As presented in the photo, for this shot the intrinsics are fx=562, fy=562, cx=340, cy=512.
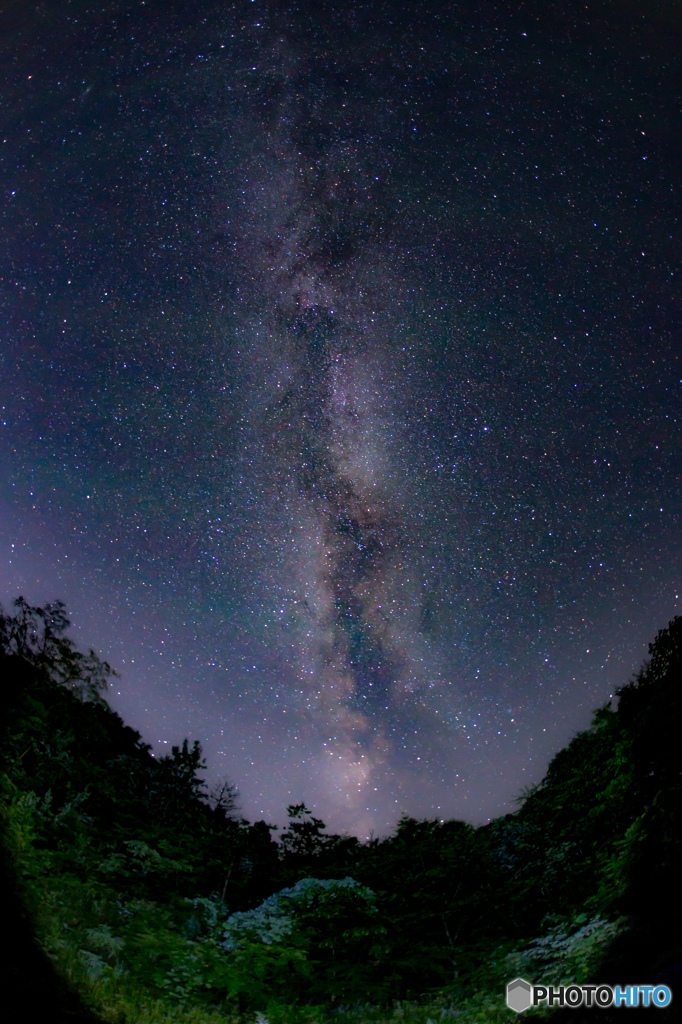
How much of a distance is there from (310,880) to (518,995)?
13.9 ft

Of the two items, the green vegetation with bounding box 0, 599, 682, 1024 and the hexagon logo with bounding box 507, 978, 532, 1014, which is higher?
the green vegetation with bounding box 0, 599, 682, 1024

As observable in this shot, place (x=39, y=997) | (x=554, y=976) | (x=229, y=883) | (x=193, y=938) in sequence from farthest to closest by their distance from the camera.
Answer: (x=229, y=883), (x=193, y=938), (x=554, y=976), (x=39, y=997)

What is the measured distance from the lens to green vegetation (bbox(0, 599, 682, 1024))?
26.0ft

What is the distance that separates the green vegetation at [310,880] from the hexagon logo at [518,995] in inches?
7.7

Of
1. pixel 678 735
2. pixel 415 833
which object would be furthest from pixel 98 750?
pixel 678 735

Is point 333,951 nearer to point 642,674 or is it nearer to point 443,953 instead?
point 443,953

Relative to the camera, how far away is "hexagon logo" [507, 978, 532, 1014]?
25.0ft

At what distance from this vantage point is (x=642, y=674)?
11430mm

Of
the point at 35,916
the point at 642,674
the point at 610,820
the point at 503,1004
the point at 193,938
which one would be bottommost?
the point at 503,1004

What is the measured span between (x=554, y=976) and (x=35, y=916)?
24.0 feet

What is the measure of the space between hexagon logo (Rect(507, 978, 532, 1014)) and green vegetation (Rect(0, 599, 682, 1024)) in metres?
0.20

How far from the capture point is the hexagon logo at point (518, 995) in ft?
25.0

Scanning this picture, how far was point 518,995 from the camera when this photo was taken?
25.5ft

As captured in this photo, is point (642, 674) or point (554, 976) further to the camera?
point (642, 674)
